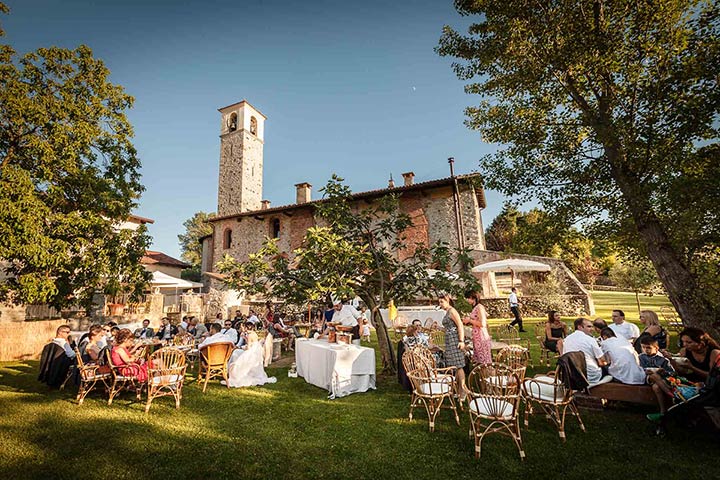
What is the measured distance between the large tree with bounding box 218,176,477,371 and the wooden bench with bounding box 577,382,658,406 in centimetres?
239

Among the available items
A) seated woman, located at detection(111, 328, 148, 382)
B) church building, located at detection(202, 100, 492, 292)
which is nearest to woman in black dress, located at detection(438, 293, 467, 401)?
seated woman, located at detection(111, 328, 148, 382)

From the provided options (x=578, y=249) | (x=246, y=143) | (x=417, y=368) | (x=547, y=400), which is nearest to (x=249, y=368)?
(x=417, y=368)

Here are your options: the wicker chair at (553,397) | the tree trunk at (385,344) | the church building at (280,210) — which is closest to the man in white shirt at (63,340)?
the tree trunk at (385,344)

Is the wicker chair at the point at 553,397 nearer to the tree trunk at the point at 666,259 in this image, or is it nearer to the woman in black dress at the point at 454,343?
the woman in black dress at the point at 454,343

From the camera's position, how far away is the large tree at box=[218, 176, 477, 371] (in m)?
5.73

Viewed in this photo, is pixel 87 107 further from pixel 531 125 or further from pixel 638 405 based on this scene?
pixel 638 405

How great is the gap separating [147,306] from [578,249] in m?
34.3

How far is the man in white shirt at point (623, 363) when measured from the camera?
4.62 m

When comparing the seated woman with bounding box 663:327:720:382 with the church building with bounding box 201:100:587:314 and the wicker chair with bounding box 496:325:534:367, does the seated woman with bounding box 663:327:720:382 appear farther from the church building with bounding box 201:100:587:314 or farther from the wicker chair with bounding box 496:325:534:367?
the church building with bounding box 201:100:587:314

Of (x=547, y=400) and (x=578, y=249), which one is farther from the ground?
(x=578, y=249)

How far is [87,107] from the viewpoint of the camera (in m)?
10.8

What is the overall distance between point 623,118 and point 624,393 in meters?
4.72

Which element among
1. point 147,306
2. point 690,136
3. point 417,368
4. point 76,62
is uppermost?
point 76,62

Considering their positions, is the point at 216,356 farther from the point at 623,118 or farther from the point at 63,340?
the point at 623,118
